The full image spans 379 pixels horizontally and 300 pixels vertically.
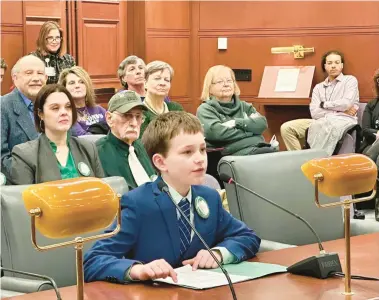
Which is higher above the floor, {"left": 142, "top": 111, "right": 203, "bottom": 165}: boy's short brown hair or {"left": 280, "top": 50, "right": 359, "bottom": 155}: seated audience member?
{"left": 142, "top": 111, "right": 203, "bottom": 165}: boy's short brown hair

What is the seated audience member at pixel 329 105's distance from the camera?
6.56m

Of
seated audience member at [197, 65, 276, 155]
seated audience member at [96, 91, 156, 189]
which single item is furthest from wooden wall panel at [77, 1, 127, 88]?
seated audience member at [96, 91, 156, 189]

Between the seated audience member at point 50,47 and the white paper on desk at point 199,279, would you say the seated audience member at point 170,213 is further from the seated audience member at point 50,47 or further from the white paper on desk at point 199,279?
the seated audience member at point 50,47

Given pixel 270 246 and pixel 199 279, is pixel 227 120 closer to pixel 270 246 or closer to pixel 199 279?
pixel 270 246

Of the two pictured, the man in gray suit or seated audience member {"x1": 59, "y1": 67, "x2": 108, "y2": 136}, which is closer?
the man in gray suit

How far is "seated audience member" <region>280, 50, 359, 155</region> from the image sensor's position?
21.5 ft

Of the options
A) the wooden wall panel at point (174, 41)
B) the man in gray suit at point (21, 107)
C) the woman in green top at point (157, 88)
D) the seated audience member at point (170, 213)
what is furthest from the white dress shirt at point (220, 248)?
the wooden wall panel at point (174, 41)

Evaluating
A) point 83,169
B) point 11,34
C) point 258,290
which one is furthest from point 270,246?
point 11,34

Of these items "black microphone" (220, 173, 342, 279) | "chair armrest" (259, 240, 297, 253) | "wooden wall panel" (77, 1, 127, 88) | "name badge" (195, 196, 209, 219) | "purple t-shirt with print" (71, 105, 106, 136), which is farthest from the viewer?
"wooden wall panel" (77, 1, 127, 88)

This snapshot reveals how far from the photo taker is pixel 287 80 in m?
7.58

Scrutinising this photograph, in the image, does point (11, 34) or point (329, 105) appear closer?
point (11, 34)

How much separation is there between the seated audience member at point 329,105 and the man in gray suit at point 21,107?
8.99 ft

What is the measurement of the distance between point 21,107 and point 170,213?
2.38 meters

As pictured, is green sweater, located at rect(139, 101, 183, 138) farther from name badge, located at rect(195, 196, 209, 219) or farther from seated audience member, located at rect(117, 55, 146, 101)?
name badge, located at rect(195, 196, 209, 219)
